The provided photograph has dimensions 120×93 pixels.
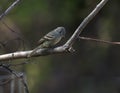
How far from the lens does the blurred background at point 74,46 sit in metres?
9.50

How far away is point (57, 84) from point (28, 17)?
104 centimetres

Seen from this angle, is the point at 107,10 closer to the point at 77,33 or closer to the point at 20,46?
the point at 20,46

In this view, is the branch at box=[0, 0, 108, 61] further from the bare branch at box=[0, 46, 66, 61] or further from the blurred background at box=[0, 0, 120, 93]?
the blurred background at box=[0, 0, 120, 93]

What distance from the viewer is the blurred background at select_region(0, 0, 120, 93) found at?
9.50 meters

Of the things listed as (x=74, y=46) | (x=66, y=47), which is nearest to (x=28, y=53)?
(x=66, y=47)

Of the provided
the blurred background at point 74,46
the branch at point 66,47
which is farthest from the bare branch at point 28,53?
the blurred background at point 74,46

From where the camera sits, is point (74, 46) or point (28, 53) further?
point (74, 46)

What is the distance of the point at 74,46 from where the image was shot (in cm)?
980

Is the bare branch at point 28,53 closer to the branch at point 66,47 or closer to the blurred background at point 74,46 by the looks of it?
the branch at point 66,47

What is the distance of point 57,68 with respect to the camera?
10078 millimetres

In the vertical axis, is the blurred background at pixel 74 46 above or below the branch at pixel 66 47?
below

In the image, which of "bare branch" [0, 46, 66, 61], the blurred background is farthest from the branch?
the blurred background

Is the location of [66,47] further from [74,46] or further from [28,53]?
[74,46]

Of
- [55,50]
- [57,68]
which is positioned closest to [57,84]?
[57,68]
